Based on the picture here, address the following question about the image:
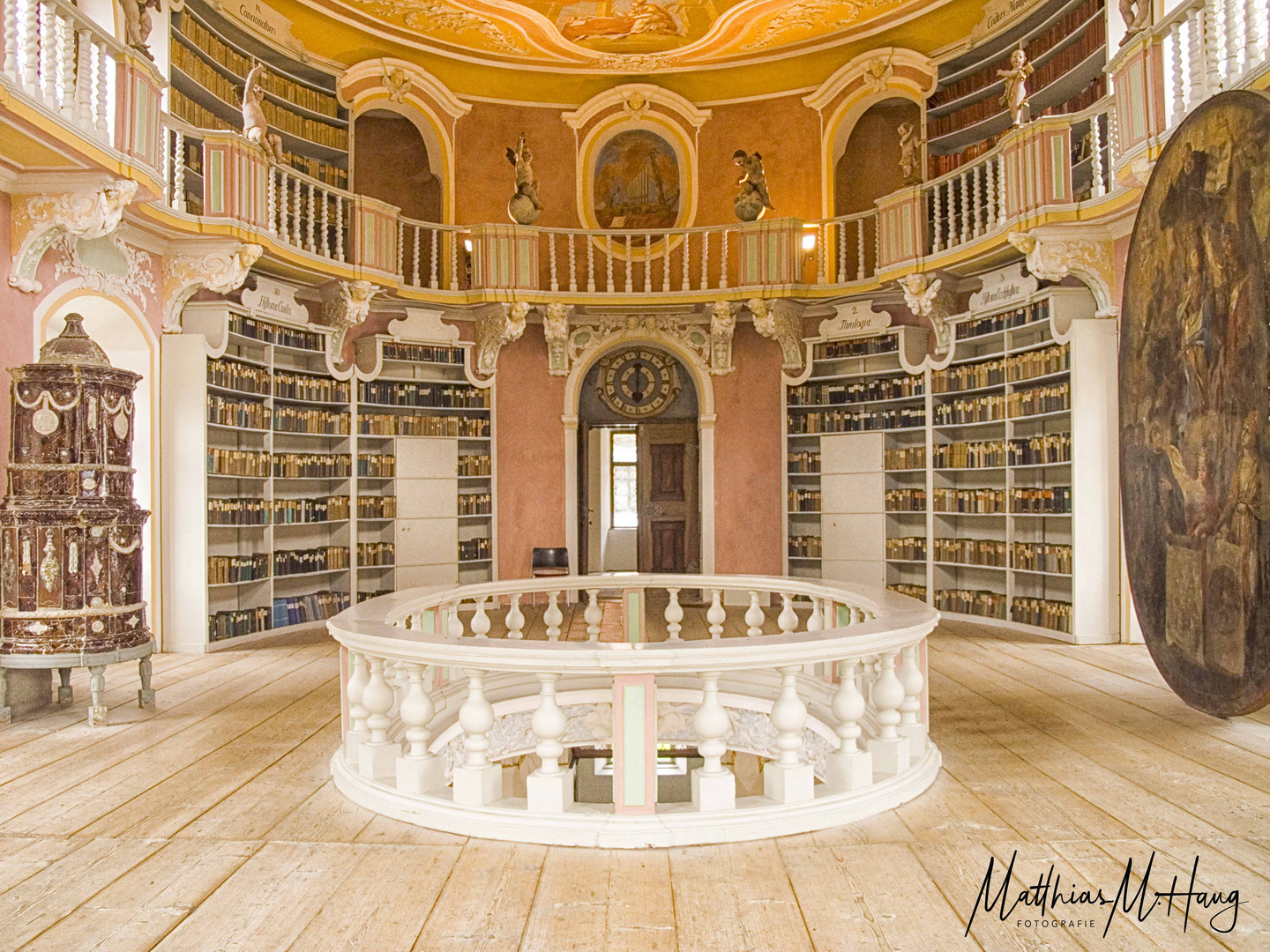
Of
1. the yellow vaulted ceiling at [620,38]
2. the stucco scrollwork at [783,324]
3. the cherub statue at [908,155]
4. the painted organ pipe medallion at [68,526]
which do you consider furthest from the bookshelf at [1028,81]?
the painted organ pipe medallion at [68,526]

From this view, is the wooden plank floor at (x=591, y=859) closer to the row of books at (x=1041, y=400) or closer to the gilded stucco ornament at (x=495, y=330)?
the row of books at (x=1041, y=400)

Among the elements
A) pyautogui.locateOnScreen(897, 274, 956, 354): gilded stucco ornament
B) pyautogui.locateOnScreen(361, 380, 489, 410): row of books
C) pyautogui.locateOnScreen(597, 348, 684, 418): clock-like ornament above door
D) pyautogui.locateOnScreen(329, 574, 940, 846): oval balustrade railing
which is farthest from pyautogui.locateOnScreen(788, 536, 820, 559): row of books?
pyautogui.locateOnScreen(329, 574, 940, 846): oval balustrade railing

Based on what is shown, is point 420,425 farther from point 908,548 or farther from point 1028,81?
point 1028,81

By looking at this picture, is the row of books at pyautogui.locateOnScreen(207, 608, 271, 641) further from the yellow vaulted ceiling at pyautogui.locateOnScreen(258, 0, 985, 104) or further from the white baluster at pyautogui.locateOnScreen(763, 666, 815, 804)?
the white baluster at pyautogui.locateOnScreen(763, 666, 815, 804)

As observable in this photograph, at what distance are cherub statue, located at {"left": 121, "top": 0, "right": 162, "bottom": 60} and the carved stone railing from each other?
0.20 meters

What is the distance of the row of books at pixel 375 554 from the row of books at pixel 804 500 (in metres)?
4.45

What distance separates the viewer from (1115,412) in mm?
7973

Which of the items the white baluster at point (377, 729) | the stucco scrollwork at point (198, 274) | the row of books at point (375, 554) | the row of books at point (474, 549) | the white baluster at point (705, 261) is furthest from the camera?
the row of books at point (474, 549)

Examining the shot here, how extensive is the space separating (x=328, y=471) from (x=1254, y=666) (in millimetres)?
8031

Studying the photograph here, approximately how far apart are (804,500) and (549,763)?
7.75m

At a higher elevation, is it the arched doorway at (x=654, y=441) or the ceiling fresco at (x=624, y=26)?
the ceiling fresco at (x=624, y=26)

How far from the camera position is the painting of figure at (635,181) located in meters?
11.5

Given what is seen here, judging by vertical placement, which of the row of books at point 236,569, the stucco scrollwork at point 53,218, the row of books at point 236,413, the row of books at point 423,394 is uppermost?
the stucco scrollwork at point 53,218

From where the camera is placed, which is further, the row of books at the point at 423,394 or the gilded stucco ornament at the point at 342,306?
the row of books at the point at 423,394
